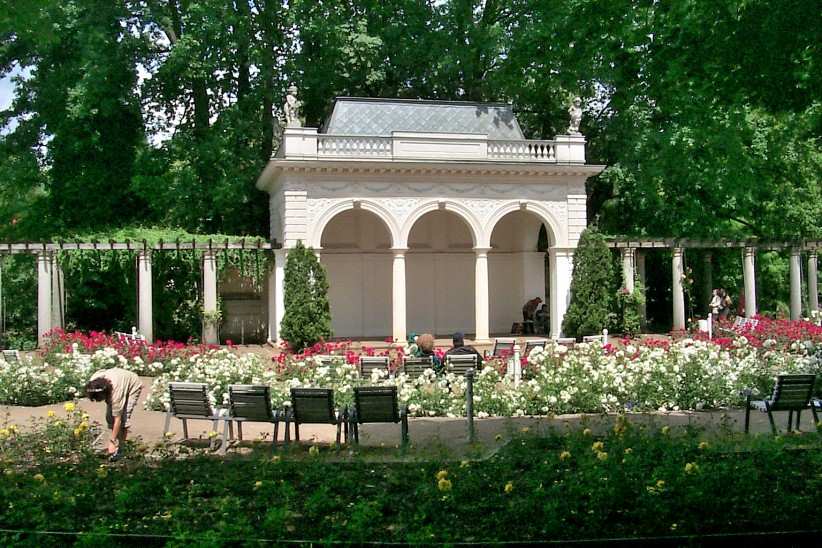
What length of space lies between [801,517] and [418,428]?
6634 millimetres

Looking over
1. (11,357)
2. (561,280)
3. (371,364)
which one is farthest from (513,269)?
(11,357)

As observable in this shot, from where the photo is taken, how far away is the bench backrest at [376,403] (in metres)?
10.7

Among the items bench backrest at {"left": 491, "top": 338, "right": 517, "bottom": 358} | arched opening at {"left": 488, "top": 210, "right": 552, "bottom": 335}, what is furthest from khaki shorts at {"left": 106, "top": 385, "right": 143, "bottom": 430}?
arched opening at {"left": 488, "top": 210, "right": 552, "bottom": 335}

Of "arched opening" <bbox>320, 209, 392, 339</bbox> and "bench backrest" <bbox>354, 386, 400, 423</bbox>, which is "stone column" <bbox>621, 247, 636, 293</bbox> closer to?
"arched opening" <bbox>320, 209, 392, 339</bbox>

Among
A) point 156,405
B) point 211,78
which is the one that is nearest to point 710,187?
point 211,78

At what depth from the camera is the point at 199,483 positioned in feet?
25.2

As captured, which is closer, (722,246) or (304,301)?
(304,301)

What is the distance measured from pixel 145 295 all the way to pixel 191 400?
13.2 m

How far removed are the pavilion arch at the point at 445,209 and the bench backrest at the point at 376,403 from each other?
1399 centimetres

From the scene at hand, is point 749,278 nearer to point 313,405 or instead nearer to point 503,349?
point 503,349

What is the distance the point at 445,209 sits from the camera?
24.9 meters

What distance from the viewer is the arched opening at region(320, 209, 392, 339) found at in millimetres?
28000

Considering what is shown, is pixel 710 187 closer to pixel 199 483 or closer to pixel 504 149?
pixel 504 149

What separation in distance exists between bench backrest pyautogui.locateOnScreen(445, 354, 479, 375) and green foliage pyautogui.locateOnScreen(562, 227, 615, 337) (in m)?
11.2
